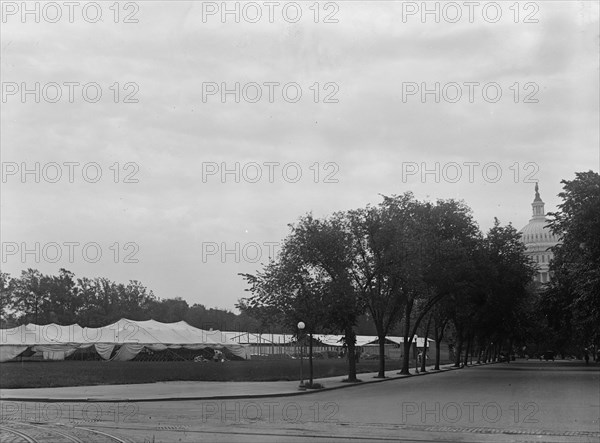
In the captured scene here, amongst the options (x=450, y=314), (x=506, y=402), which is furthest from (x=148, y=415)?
(x=450, y=314)

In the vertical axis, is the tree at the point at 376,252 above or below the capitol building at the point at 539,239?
below

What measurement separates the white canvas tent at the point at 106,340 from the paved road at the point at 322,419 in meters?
50.1

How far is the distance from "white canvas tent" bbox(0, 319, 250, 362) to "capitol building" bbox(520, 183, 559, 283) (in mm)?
70226

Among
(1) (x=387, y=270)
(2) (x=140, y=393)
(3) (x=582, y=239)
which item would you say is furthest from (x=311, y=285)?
(3) (x=582, y=239)

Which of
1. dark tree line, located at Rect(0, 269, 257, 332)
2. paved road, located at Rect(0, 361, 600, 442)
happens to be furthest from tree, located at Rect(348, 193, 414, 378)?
dark tree line, located at Rect(0, 269, 257, 332)

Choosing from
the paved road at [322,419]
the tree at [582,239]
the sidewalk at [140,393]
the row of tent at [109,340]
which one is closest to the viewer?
the paved road at [322,419]

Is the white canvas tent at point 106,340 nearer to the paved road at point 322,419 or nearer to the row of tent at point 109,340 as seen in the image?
the row of tent at point 109,340

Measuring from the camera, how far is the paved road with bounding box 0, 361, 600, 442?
15.8 metres

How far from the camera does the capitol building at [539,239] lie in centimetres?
13262

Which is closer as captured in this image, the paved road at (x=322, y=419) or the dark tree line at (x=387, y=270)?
the paved road at (x=322, y=419)

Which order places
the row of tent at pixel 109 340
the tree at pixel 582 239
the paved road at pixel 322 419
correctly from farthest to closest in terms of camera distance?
the row of tent at pixel 109 340
the tree at pixel 582 239
the paved road at pixel 322 419

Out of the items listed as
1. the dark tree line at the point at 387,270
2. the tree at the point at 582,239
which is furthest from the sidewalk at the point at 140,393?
the tree at the point at 582,239

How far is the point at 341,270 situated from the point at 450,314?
87.4 ft

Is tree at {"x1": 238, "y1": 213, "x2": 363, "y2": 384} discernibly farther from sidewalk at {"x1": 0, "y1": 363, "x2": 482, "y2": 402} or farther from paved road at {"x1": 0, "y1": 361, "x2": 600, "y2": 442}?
paved road at {"x1": 0, "y1": 361, "x2": 600, "y2": 442}
